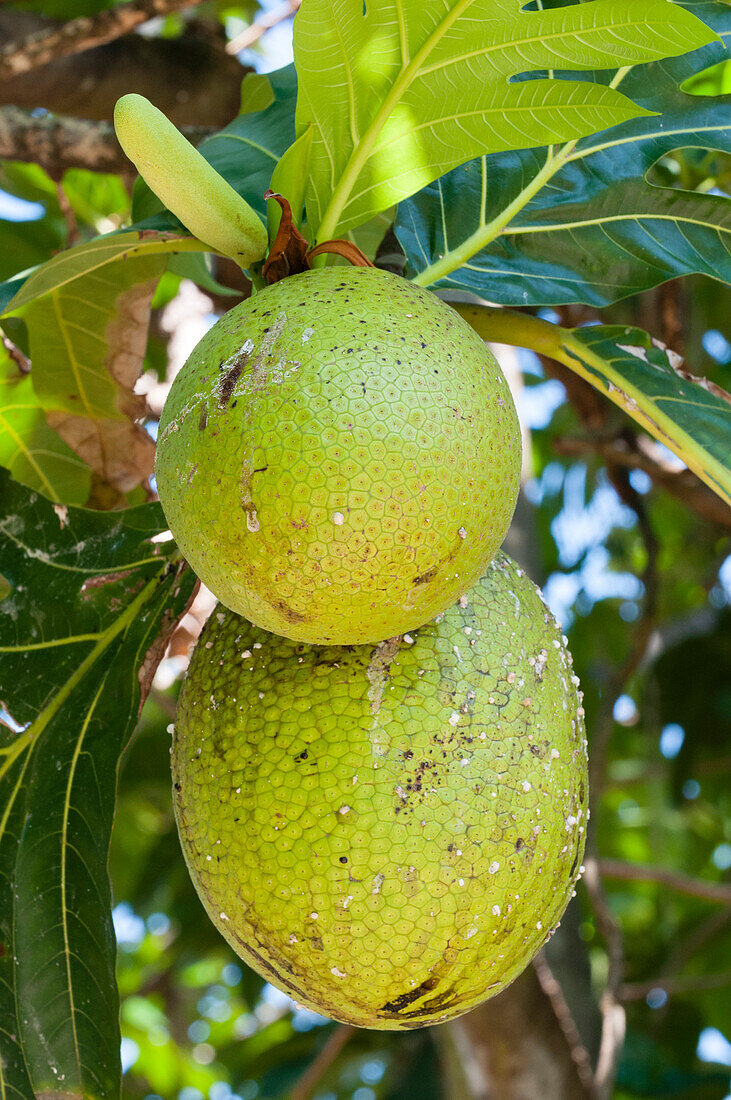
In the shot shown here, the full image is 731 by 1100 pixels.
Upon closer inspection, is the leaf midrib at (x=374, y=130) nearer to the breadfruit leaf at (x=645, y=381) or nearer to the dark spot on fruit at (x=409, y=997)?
the breadfruit leaf at (x=645, y=381)

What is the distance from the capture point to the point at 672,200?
41.8 inches

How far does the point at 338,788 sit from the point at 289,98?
0.79m

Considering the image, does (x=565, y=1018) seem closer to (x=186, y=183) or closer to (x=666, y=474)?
(x=666, y=474)

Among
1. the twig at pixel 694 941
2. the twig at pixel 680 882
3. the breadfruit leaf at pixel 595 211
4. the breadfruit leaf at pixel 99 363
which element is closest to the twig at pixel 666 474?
the breadfruit leaf at pixel 595 211

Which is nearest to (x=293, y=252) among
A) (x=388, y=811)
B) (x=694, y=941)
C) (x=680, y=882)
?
(x=388, y=811)

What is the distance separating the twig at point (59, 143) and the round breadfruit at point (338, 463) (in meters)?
1.11

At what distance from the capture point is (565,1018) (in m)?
1.67

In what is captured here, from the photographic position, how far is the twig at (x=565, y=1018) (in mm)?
1614

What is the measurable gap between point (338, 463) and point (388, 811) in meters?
0.28

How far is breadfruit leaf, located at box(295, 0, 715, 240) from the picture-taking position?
0.80 metres

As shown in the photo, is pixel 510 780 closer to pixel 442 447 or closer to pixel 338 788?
pixel 338 788

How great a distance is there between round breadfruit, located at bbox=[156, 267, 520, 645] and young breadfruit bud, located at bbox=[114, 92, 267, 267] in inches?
4.6

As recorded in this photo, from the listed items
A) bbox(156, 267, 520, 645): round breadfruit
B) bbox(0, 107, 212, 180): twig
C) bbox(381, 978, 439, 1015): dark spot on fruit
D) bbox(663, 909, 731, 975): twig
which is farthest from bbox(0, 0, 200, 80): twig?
bbox(663, 909, 731, 975): twig

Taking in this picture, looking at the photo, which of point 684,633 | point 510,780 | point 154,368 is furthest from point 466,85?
point 684,633
